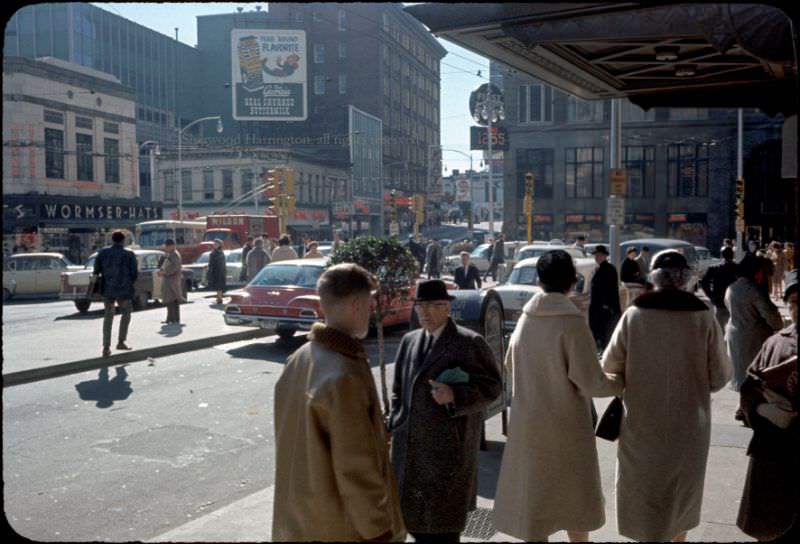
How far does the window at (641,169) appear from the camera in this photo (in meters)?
55.8

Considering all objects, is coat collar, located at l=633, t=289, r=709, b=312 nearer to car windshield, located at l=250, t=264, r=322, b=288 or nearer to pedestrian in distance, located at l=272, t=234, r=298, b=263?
car windshield, located at l=250, t=264, r=322, b=288

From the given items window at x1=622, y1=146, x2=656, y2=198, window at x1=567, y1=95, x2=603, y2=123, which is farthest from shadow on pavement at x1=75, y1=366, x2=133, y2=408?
window at x1=567, y1=95, x2=603, y2=123

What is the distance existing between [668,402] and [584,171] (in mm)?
54659

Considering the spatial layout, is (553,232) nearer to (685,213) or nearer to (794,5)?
(685,213)

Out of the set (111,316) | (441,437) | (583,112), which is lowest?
(111,316)

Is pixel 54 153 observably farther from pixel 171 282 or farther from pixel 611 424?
pixel 611 424

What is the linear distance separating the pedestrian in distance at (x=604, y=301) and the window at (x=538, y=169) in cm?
4591

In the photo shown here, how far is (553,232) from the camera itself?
58094 mm

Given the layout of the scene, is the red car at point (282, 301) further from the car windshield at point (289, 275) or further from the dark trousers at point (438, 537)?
the dark trousers at point (438, 537)

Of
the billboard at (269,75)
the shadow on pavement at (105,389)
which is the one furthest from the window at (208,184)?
the shadow on pavement at (105,389)

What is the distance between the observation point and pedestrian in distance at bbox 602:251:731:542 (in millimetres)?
4488

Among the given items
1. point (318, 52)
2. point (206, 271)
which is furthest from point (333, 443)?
point (318, 52)

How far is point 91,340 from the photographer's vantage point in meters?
14.9

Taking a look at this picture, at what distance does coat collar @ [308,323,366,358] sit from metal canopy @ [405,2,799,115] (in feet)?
8.64
